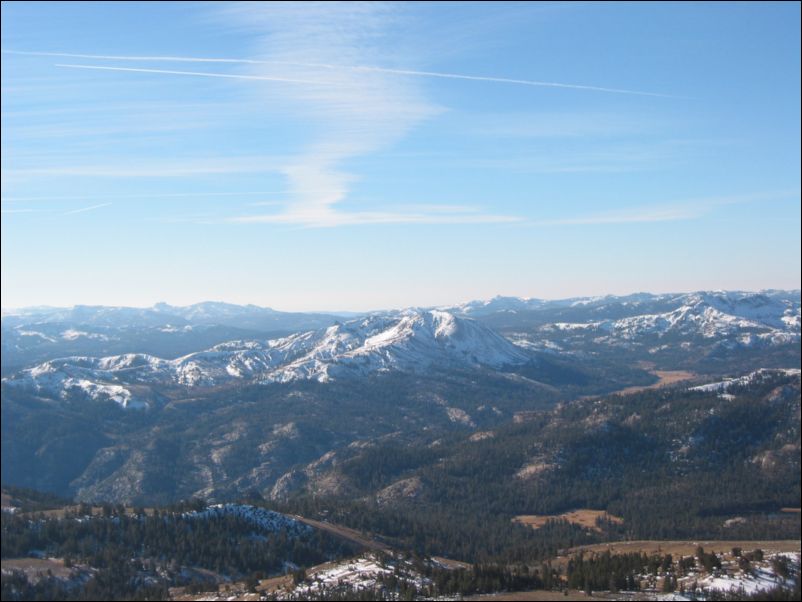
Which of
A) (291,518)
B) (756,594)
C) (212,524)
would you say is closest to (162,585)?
(212,524)

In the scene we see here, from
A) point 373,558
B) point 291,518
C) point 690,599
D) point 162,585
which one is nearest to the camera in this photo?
point 690,599

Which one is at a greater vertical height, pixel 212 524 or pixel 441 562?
pixel 212 524

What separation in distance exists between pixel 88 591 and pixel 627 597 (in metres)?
87.3

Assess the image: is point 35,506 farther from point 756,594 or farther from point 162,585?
point 756,594

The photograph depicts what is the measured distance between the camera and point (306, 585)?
413 feet

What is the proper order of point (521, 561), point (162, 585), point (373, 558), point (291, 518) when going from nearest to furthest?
point (162, 585), point (373, 558), point (521, 561), point (291, 518)

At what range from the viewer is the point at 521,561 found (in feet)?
525

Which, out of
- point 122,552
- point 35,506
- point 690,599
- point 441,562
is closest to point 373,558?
point 441,562

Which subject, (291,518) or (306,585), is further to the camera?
(291,518)

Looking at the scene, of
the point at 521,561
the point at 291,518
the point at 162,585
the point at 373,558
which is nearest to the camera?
the point at 162,585

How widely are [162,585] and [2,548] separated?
28.0m

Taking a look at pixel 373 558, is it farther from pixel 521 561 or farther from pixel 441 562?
pixel 521 561

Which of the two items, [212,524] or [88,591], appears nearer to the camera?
[88,591]

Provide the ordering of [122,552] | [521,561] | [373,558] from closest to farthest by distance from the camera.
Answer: [122,552] → [373,558] → [521,561]
